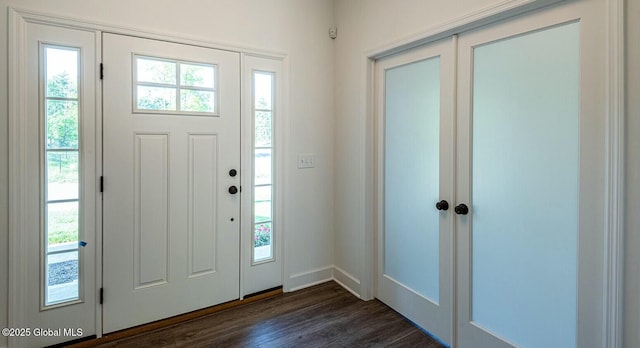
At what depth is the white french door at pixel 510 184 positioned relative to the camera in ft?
4.86

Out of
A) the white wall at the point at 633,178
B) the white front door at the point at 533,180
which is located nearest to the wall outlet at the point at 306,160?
the white front door at the point at 533,180

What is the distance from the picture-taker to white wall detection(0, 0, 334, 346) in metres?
2.38

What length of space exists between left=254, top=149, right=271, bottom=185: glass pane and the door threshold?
967 mm

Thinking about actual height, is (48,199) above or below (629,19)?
below

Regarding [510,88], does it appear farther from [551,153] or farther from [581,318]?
[581,318]

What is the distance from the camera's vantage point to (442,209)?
2133 mm

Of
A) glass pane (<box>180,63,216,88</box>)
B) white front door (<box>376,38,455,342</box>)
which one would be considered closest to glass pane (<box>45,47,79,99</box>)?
glass pane (<box>180,63,216,88</box>)

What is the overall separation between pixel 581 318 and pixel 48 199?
298 centimetres

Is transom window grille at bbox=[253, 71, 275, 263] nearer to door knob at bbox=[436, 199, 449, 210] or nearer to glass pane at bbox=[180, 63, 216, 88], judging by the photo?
glass pane at bbox=[180, 63, 216, 88]

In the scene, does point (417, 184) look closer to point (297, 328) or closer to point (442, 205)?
point (442, 205)

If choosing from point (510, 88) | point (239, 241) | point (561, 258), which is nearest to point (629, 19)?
point (510, 88)

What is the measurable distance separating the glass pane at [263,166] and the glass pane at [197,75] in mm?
658

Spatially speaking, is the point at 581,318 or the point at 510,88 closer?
the point at 581,318

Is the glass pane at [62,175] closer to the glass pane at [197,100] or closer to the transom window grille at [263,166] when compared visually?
the glass pane at [197,100]
